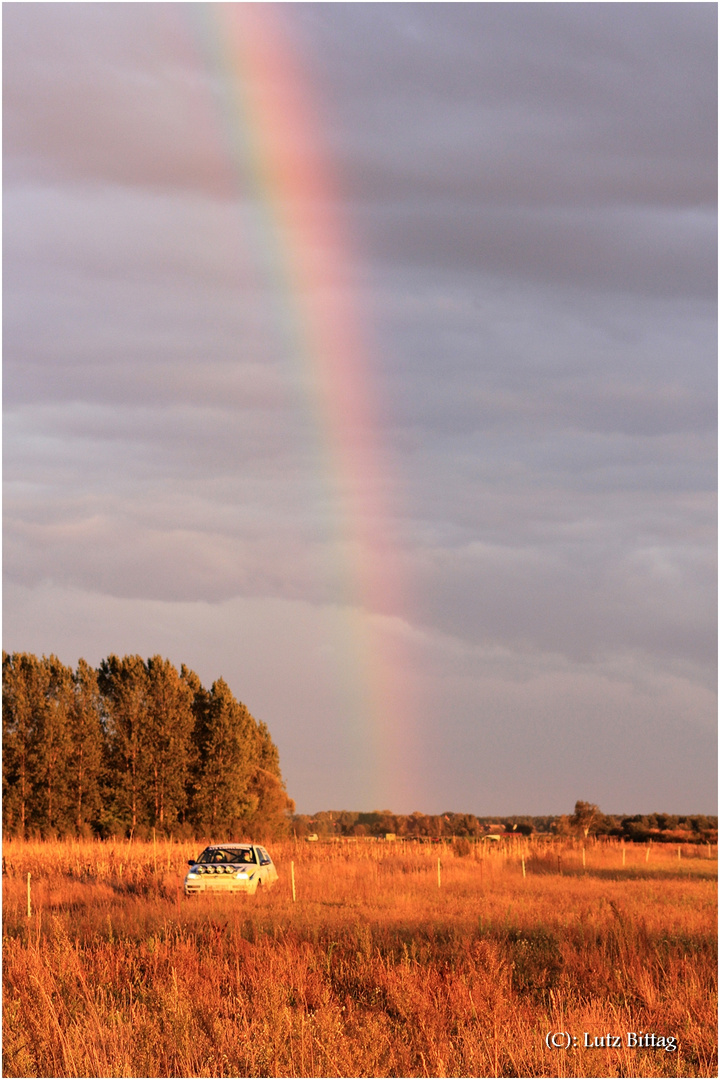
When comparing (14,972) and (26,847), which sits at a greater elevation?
(14,972)

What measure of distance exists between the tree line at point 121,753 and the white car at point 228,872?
32.2 metres

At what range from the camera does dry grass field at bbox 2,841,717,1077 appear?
355 inches

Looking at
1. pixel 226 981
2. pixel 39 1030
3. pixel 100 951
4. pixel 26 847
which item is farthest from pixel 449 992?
pixel 26 847

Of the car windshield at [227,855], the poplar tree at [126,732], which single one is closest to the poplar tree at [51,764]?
the poplar tree at [126,732]

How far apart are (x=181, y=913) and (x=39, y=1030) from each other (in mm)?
10292

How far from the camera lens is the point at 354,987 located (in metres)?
12.3

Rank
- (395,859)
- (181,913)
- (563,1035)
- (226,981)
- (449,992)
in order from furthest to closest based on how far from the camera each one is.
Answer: (395,859) < (181,913) < (226,981) < (449,992) < (563,1035)

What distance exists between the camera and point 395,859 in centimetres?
3866

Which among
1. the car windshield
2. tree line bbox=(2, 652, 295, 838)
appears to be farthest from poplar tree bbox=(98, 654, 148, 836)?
the car windshield

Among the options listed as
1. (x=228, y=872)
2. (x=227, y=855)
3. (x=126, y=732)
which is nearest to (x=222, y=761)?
(x=126, y=732)

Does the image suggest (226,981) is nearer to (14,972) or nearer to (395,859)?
(14,972)

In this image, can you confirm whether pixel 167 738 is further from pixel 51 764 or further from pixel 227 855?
pixel 227 855

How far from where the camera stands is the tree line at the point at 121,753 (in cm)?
5856

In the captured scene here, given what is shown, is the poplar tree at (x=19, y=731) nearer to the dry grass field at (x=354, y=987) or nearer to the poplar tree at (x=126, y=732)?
the poplar tree at (x=126, y=732)
